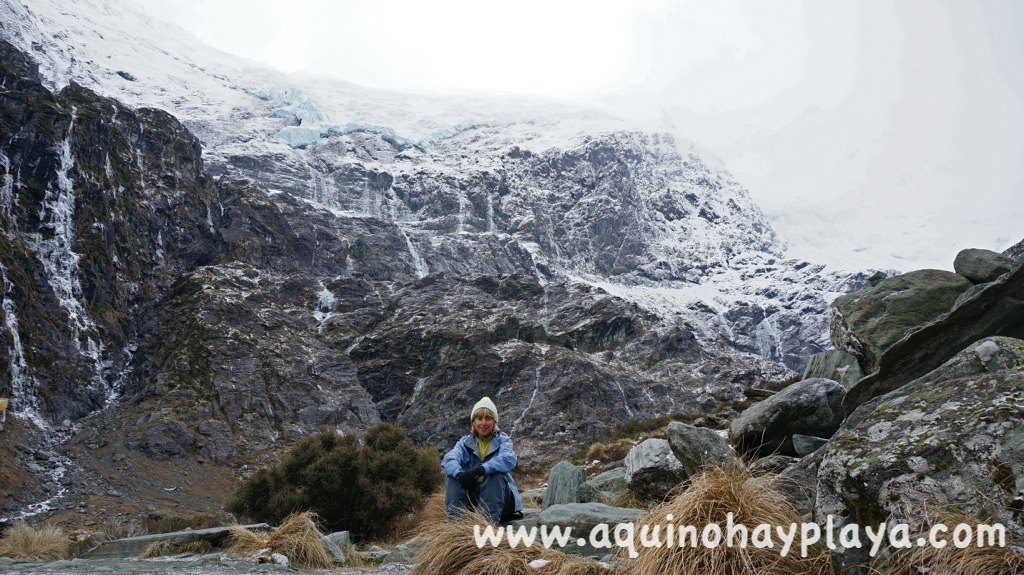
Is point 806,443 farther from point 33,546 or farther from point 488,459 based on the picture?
point 33,546

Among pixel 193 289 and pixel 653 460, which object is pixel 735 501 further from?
pixel 193 289

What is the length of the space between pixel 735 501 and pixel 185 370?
248ft

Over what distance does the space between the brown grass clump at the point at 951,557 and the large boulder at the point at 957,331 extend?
14.2 ft

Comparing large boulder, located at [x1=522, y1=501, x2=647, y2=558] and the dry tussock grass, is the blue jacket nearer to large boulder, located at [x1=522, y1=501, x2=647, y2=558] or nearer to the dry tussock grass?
large boulder, located at [x1=522, y1=501, x2=647, y2=558]

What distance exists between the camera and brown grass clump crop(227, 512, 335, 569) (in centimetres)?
801

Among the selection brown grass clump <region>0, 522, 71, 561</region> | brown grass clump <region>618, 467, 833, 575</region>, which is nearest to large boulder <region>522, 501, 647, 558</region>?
brown grass clump <region>618, 467, 833, 575</region>

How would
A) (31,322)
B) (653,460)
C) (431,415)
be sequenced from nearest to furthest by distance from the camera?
(653,460) < (31,322) < (431,415)

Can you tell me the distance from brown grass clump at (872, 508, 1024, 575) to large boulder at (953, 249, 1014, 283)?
9.20m

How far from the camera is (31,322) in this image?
65.7m

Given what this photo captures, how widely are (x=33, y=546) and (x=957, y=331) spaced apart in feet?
55.1

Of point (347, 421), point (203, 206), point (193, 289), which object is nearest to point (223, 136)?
point (203, 206)

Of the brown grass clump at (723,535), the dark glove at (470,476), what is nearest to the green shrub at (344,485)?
the dark glove at (470,476)

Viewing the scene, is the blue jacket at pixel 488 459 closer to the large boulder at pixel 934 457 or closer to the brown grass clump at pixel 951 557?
the large boulder at pixel 934 457

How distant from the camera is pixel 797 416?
8430 mm
